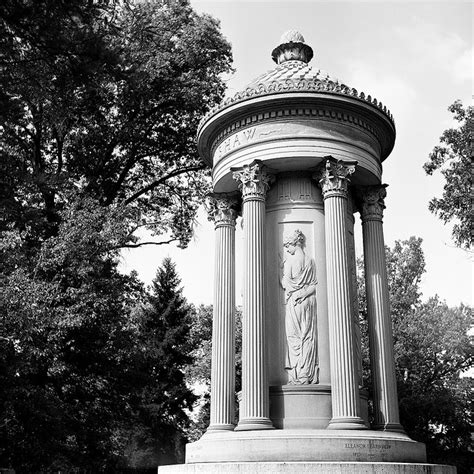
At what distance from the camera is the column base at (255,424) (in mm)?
12391

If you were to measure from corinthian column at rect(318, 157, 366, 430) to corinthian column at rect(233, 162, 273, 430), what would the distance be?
4.52 ft

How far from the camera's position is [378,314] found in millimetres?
14789

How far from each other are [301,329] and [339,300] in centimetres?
106

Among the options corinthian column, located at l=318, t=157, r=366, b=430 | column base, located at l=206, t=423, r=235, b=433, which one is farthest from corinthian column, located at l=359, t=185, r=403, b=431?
column base, located at l=206, t=423, r=235, b=433

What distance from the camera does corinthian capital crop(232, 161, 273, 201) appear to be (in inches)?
556

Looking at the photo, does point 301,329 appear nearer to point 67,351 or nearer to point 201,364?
point 67,351

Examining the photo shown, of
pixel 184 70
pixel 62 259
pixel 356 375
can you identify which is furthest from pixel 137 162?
pixel 356 375

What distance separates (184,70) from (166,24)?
1.76 meters

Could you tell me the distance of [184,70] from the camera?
78.1 feet

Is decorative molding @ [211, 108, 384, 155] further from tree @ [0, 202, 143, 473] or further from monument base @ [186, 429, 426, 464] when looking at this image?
monument base @ [186, 429, 426, 464]

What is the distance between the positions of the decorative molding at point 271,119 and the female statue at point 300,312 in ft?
8.41

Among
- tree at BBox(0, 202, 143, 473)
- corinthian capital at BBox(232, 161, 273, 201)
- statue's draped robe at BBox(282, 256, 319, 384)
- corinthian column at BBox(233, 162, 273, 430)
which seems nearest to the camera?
corinthian column at BBox(233, 162, 273, 430)

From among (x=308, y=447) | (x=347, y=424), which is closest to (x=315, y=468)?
(x=308, y=447)

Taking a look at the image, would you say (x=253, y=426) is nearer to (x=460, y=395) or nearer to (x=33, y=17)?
(x=33, y=17)
